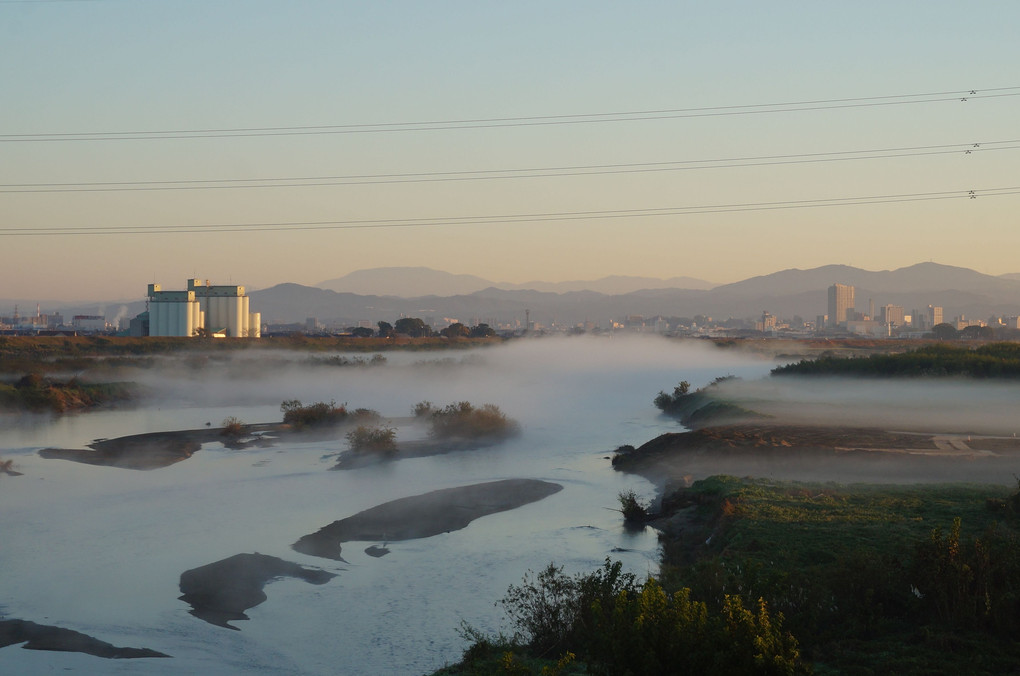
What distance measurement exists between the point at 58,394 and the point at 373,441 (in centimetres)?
2894

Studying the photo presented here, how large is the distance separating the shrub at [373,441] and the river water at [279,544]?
61.0 inches

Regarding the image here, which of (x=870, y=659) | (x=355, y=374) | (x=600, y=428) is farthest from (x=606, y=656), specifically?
(x=355, y=374)

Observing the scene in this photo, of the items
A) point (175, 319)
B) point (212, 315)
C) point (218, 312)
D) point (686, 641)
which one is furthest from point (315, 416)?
point (218, 312)

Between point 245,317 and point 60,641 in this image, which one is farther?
point 245,317

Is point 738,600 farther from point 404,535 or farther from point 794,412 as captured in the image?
point 794,412

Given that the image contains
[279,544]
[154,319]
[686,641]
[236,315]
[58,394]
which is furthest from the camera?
[236,315]

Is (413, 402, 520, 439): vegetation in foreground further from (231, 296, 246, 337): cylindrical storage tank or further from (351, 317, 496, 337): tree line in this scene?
(351, 317, 496, 337): tree line

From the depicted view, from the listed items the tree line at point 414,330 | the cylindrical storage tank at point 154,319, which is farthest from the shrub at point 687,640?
the tree line at point 414,330

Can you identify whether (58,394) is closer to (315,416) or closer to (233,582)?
(315,416)

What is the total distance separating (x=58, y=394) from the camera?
184 ft

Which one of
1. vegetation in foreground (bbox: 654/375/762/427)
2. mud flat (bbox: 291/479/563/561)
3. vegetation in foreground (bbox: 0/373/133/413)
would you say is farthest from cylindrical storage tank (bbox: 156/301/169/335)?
mud flat (bbox: 291/479/563/561)

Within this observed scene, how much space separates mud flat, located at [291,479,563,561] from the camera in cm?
2295

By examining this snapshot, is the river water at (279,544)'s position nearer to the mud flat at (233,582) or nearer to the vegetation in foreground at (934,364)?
the mud flat at (233,582)

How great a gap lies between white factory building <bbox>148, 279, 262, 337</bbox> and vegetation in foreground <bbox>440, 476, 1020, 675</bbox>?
357 feet
